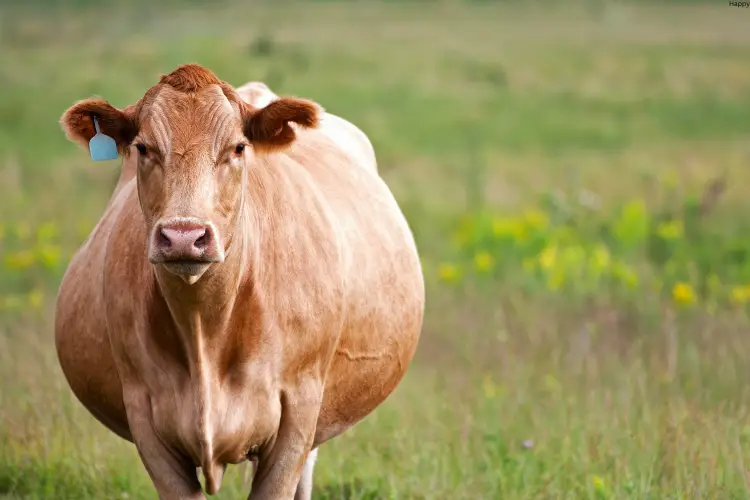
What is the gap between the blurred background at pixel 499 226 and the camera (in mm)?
7297

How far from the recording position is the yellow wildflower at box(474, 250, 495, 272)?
12094mm

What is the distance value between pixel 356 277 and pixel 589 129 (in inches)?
563

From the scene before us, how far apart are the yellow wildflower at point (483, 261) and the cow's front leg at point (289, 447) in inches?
263

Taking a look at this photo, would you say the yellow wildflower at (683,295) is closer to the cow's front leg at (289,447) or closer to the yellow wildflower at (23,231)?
the cow's front leg at (289,447)

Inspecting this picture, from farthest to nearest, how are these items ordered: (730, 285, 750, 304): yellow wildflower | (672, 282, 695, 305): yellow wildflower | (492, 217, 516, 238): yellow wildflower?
1. (492, 217, 516, 238): yellow wildflower
2. (730, 285, 750, 304): yellow wildflower
3. (672, 282, 695, 305): yellow wildflower

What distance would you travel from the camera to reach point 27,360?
9.47 m

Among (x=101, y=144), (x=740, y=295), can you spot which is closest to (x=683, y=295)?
(x=740, y=295)

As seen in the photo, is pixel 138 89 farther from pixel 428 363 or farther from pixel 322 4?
pixel 322 4

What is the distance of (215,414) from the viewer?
5234 mm

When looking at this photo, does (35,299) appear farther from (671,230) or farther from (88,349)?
(671,230)

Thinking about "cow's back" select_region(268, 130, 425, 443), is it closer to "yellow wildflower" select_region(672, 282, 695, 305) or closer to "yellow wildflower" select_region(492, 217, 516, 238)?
"yellow wildflower" select_region(672, 282, 695, 305)

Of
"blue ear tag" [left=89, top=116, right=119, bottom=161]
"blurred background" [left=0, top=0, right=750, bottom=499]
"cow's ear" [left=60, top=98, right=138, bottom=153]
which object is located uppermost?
"cow's ear" [left=60, top=98, right=138, bottom=153]

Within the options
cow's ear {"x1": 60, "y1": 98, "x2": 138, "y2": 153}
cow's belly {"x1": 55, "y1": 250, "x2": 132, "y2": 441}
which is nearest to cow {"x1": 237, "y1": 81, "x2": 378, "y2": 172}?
cow's belly {"x1": 55, "y1": 250, "x2": 132, "y2": 441}

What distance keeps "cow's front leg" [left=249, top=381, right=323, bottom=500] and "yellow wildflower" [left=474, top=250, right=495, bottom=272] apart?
21.9ft
